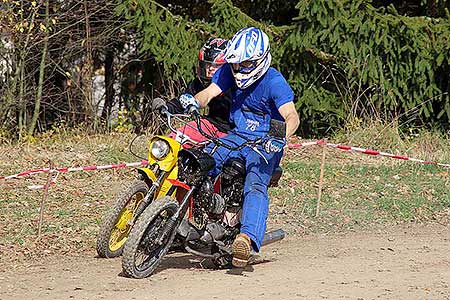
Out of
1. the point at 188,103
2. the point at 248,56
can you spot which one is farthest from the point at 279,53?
the point at 188,103

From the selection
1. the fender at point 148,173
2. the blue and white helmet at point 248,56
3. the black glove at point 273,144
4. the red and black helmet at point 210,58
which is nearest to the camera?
the black glove at point 273,144

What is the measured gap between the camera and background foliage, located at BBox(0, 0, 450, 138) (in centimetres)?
1432

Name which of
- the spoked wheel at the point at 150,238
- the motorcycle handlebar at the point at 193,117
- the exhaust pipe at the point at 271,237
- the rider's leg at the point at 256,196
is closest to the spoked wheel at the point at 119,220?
the spoked wheel at the point at 150,238

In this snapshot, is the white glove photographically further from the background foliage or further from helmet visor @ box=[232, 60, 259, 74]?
the background foliage

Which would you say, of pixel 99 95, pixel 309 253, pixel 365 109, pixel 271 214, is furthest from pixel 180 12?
pixel 309 253

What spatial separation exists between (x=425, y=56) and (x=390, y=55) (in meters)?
0.56

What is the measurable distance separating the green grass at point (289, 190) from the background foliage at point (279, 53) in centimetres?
79

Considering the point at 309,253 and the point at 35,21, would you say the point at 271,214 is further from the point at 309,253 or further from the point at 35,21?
the point at 35,21

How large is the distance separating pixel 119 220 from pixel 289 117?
1.62 metres

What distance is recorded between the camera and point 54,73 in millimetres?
16438

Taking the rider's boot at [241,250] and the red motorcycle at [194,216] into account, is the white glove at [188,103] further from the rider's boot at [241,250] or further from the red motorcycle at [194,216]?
the rider's boot at [241,250]

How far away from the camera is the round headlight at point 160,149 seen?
23.8 ft

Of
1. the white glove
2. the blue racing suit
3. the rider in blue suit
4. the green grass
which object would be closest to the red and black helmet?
the blue racing suit

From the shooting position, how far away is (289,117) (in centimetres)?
750
